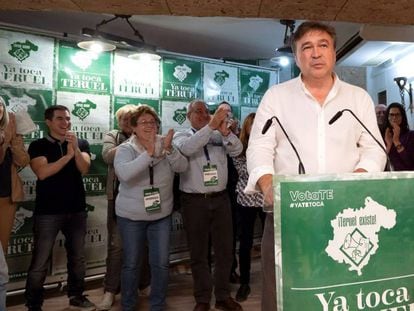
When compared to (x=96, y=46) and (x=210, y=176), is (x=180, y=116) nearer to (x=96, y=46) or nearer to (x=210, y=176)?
(x=96, y=46)

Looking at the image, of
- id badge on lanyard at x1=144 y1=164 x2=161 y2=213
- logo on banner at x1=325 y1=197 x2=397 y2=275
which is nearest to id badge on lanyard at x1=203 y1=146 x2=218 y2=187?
id badge on lanyard at x1=144 y1=164 x2=161 y2=213

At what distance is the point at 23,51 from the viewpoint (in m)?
3.12

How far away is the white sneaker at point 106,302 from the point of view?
289cm

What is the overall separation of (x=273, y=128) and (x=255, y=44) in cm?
393

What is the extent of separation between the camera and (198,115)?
117 inches

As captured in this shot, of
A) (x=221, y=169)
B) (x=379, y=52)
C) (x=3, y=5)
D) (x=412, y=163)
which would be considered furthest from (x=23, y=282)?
(x=379, y=52)

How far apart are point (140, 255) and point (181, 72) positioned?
2084 millimetres

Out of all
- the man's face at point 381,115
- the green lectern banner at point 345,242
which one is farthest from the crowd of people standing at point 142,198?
the green lectern banner at point 345,242

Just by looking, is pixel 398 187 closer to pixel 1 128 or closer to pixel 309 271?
pixel 309 271

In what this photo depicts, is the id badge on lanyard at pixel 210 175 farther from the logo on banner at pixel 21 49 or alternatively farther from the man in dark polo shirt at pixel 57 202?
the logo on banner at pixel 21 49

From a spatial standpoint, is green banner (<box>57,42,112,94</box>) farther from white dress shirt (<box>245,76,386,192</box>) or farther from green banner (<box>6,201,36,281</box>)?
white dress shirt (<box>245,76,386,192</box>)

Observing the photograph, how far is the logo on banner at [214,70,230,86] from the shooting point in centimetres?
430

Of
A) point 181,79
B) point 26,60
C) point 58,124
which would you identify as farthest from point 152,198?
point 181,79

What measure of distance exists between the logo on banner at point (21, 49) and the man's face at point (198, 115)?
139 cm
